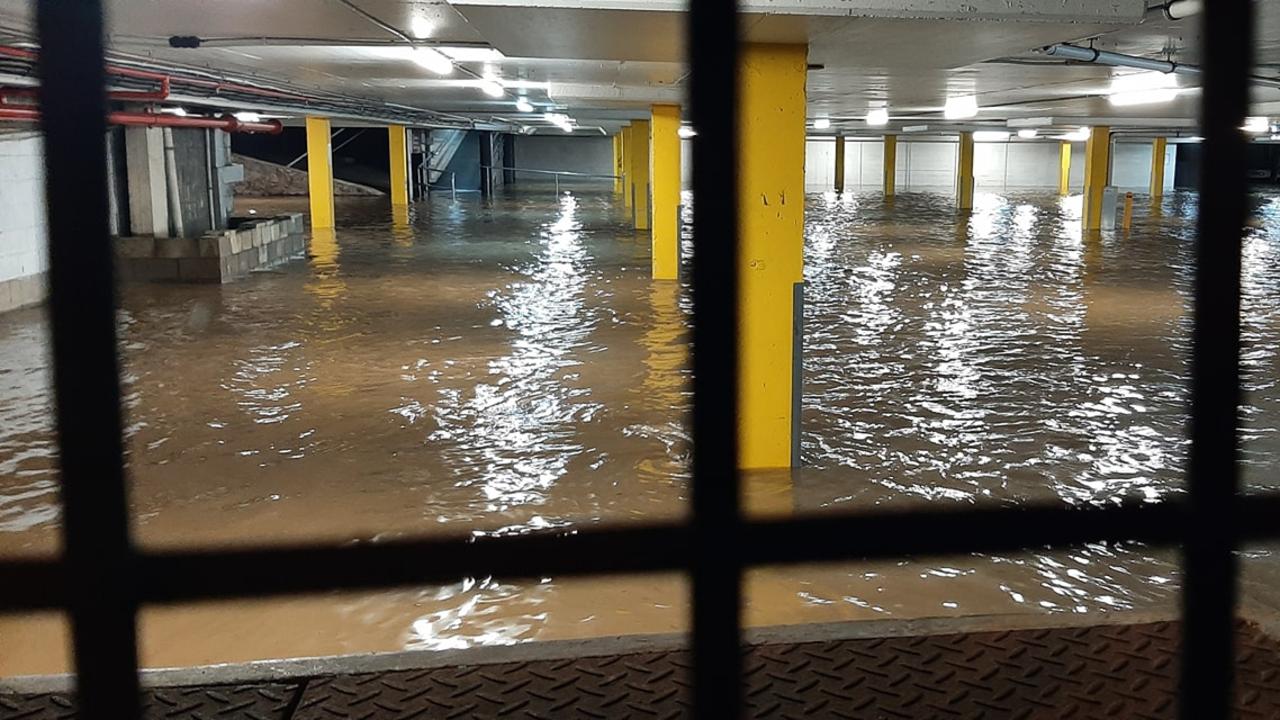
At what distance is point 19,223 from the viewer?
13.1 meters

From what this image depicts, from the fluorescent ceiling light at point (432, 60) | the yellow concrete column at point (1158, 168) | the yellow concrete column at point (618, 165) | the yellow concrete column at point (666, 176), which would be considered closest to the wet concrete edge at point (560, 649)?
the fluorescent ceiling light at point (432, 60)

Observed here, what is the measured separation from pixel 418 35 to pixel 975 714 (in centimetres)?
781

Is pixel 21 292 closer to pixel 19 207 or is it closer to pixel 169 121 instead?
pixel 19 207

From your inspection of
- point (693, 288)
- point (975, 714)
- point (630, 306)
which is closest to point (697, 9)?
point (693, 288)

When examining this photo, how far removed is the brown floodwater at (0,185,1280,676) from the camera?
483 cm

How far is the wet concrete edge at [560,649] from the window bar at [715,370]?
229 centimetres

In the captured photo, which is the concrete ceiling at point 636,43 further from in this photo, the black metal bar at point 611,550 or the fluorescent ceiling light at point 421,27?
the black metal bar at point 611,550

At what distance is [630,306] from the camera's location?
521 inches

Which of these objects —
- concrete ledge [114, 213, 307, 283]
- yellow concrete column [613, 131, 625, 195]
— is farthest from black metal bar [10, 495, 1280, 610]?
yellow concrete column [613, 131, 625, 195]

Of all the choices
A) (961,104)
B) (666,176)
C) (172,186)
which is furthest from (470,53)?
(961,104)

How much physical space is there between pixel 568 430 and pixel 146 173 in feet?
34.2

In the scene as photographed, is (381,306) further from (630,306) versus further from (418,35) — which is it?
(418,35)

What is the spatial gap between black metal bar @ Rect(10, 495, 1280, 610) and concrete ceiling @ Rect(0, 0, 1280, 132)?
5.86 ft

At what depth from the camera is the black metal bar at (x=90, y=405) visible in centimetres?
132
